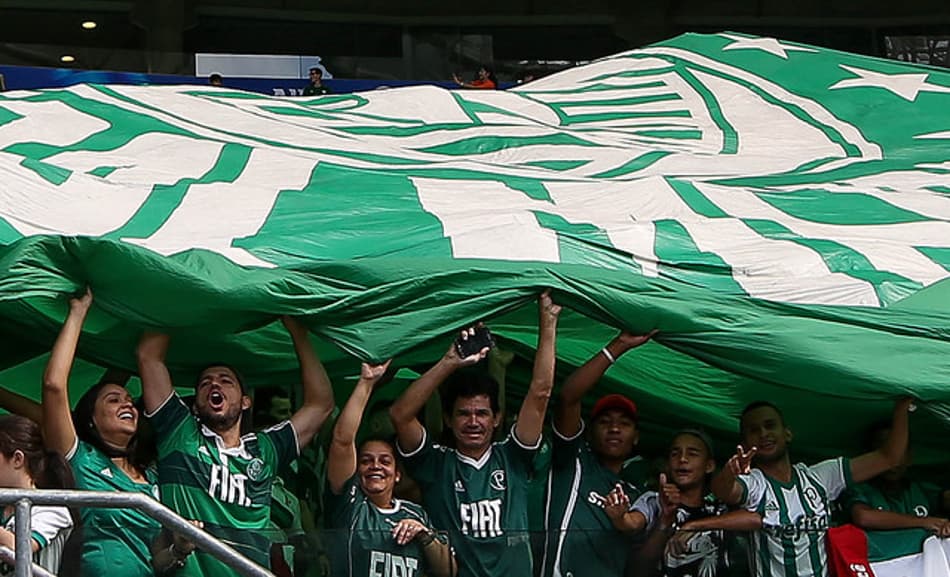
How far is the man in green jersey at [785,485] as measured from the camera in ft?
17.4

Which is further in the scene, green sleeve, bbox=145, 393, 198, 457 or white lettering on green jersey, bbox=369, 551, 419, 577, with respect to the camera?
green sleeve, bbox=145, 393, 198, 457

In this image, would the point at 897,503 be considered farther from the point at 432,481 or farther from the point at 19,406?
the point at 19,406

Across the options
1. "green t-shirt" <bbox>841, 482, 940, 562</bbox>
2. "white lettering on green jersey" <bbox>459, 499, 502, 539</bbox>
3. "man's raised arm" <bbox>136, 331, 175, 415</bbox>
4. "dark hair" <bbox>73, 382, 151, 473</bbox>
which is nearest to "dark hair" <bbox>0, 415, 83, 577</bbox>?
"dark hair" <bbox>73, 382, 151, 473</bbox>

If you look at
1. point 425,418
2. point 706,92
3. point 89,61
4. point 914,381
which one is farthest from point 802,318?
point 89,61

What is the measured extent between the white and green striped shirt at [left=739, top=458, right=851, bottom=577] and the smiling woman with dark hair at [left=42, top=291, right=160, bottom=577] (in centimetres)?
183

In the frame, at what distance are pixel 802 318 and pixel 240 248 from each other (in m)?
1.88

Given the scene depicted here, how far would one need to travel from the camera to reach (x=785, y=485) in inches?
225

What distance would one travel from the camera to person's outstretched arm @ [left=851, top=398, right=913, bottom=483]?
593cm

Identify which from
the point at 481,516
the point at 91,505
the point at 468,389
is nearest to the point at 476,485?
the point at 481,516

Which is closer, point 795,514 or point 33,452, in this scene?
point 33,452

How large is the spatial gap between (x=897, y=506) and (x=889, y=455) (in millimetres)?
175

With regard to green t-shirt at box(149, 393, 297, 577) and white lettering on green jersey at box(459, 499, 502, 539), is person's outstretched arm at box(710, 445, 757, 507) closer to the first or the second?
white lettering on green jersey at box(459, 499, 502, 539)

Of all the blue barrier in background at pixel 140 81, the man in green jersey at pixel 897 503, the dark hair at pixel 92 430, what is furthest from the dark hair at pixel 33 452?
the blue barrier in background at pixel 140 81

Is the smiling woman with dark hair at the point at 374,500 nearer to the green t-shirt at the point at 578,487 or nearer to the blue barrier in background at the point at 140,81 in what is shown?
the green t-shirt at the point at 578,487
